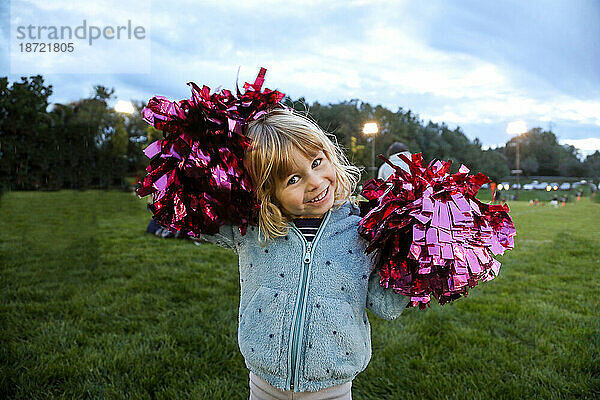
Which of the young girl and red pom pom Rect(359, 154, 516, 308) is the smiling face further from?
red pom pom Rect(359, 154, 516, 308)

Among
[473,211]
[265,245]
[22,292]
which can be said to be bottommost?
[22,292]

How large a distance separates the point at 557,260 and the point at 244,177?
19.6 feet

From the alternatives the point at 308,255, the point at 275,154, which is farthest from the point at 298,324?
the point at 275,154

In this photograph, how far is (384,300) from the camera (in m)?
1.31

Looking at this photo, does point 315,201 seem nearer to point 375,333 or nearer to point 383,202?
point 383,202

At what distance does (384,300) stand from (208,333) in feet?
7.59

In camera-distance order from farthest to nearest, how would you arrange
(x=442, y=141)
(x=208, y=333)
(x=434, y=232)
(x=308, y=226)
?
(x=442, y=141) < (x=208, y=333) < (x=308, y=226) < (x=434, y=232)

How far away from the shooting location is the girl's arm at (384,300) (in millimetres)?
1294

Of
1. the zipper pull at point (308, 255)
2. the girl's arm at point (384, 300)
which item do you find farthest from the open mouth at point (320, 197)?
the girl's arm at point (384, 300)

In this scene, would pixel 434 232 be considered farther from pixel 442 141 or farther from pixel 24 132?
pixel 442 141

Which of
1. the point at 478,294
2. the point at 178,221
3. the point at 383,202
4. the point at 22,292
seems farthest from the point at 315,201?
the point at 22,292

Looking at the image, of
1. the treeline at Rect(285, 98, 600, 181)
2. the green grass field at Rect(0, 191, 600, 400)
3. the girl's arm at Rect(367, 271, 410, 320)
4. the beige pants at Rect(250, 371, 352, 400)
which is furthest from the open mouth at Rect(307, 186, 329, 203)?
the treeline at Rect(285, 98, 600, 181)

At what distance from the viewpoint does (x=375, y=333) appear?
11.1 feet

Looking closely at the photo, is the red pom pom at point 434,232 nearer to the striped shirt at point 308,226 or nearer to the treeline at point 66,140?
the striped shirt at point 308,226
